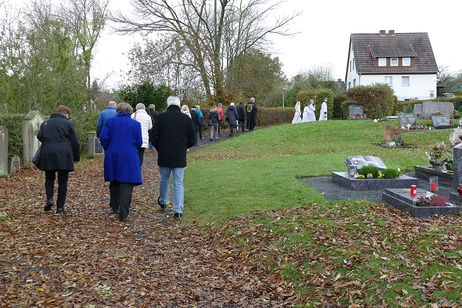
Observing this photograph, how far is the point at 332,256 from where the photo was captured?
5383 millimetres

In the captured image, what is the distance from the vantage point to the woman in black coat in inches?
301

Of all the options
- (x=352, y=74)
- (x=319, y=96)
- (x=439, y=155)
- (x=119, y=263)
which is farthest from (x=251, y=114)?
(x=352, y=74)

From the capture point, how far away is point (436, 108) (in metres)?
24.0

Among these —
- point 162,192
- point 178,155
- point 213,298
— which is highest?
point 178,155

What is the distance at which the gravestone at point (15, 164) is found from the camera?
1276 cm

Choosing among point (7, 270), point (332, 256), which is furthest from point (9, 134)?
point (332, 256)

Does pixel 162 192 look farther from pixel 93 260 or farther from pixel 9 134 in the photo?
pixel 9 134

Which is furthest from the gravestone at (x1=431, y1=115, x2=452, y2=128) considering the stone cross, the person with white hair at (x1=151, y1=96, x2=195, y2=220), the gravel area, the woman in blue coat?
the woman in blue coat

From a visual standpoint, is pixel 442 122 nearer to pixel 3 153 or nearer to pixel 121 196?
pixel 121 196

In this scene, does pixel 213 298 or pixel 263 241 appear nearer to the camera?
pixel 213 298

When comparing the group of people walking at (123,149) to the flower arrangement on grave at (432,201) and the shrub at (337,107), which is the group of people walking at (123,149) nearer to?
the flower arrangement on grave at (432,201)

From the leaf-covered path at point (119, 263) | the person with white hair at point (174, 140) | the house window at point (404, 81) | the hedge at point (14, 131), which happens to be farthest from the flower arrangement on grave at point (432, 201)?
the house window at point (404, 81)

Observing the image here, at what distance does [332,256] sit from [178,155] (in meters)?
3.41

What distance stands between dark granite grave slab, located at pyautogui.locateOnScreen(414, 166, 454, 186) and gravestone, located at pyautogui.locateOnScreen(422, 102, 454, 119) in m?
14.8
